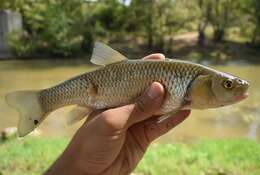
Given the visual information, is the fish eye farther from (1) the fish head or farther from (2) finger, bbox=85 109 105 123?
(2) finger, bbox=85 109 105 123

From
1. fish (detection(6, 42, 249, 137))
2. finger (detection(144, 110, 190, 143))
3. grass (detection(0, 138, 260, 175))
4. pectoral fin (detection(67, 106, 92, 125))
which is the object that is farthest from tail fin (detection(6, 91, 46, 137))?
grass (detection(0, 138, 260, 175))

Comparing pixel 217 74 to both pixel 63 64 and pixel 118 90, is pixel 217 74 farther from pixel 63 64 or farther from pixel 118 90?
pixel 63 64

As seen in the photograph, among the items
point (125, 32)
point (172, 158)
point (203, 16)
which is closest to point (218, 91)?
point (172, 158)

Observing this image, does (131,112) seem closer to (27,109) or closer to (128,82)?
(128,82)

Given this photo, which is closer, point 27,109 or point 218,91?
point 218,91

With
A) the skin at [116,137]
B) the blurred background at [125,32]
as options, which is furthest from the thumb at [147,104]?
the blurred background at [125,32]

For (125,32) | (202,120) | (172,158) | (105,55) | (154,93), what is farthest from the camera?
(125,32)

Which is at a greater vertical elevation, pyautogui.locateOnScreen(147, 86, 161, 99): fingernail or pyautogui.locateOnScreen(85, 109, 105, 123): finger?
→ pyautogui.locateOnScreen(147, 86, 161, 99): fingernail
